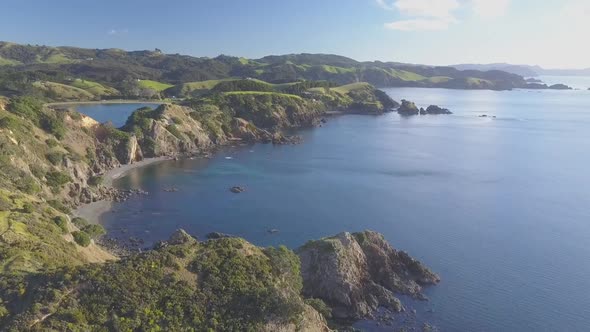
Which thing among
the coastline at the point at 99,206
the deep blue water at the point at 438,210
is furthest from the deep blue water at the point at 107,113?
the coastline at the point at 99,206

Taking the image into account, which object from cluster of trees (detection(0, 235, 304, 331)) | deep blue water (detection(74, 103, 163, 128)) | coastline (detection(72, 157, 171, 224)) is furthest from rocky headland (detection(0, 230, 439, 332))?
deep blue water (detection(74, 103, 163, 128))

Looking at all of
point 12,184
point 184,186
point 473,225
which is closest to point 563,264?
point 473,225

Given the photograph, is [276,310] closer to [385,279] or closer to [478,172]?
[385,279]

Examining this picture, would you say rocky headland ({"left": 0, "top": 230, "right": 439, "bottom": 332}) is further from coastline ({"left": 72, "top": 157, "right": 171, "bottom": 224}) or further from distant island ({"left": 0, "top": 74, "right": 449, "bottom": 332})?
coastline ({"left": 72, "top": 157, "right": 171, "bottom": 224})

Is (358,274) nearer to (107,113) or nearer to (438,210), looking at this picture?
(438,210)

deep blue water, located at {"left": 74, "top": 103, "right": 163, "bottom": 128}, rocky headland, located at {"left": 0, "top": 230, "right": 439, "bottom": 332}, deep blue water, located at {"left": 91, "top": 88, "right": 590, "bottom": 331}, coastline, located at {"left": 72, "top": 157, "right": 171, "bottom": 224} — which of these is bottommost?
deep blue water, located at {"left": 91, "top": 88, "right": 590, "bottom": 331}

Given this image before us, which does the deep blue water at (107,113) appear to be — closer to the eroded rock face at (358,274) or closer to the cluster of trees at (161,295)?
the eroded rock face at (358,274)
